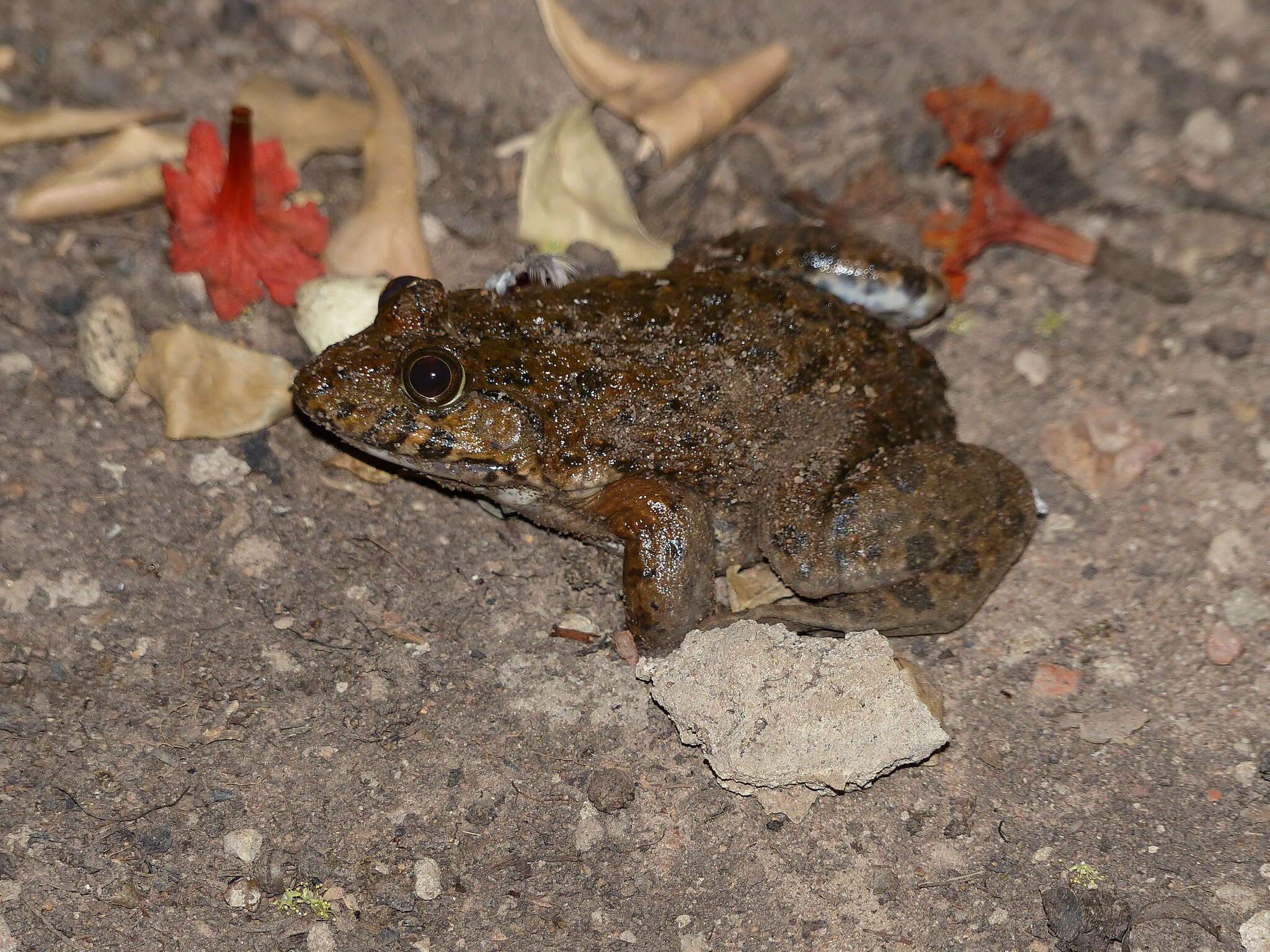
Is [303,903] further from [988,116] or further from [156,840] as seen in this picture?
[988,116]

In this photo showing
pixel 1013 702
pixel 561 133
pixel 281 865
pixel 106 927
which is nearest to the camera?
pixel 106 927

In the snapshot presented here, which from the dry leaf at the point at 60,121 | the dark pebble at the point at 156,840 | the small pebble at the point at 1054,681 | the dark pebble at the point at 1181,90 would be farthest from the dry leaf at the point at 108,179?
the dark pebble at the point at 1181,90

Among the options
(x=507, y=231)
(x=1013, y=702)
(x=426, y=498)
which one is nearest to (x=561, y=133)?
(x=507, y=231)

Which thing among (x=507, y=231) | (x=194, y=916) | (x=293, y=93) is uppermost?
(x=293, y=93)

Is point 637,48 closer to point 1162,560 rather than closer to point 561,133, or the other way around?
point 561,133

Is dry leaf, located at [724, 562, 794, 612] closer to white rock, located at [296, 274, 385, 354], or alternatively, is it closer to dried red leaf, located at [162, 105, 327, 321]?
white rock, located at [296, 274, 385, 354]

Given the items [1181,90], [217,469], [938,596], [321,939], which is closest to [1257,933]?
[938,596]

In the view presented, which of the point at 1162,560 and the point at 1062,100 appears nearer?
the point at 1162,560
